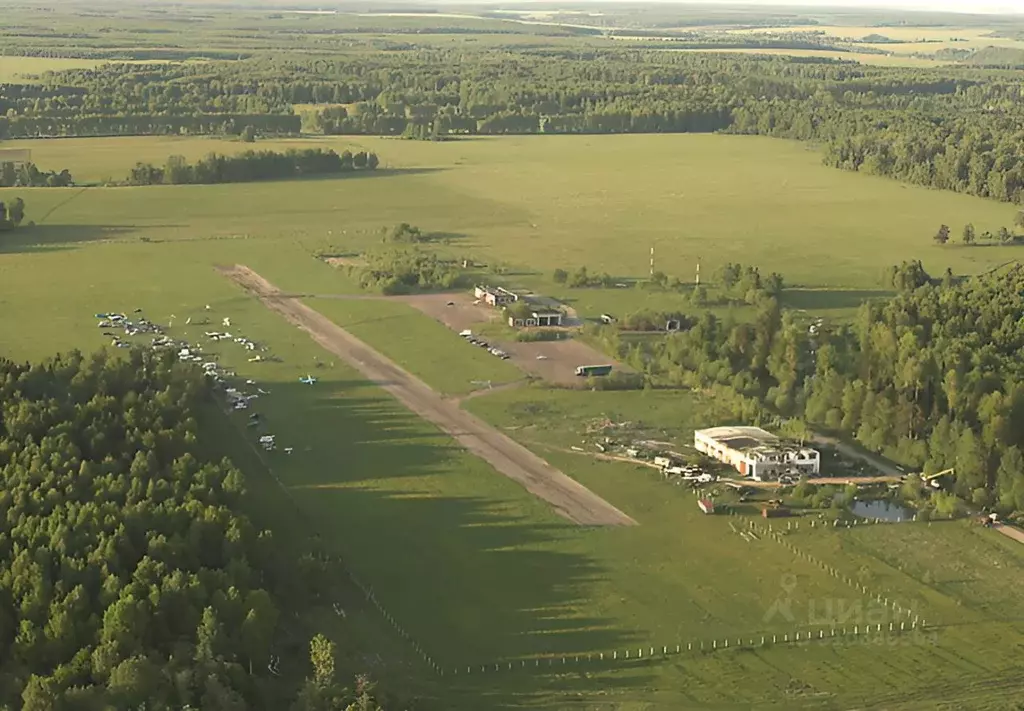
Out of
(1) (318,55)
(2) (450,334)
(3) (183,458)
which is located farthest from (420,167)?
(1) (318,55)

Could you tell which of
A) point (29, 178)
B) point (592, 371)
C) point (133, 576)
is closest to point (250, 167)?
point (29, 178)

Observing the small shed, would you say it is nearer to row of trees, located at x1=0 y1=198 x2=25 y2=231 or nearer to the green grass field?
the green grass field

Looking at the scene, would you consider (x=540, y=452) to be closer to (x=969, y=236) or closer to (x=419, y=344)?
(x=419, y=344)

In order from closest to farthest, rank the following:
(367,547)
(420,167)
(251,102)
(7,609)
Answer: (7,609) < (367,547) < (420,167) < (251,102)

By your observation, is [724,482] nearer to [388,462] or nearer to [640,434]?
[640,434]

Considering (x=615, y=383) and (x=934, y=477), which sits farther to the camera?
(x=615, y=383)
